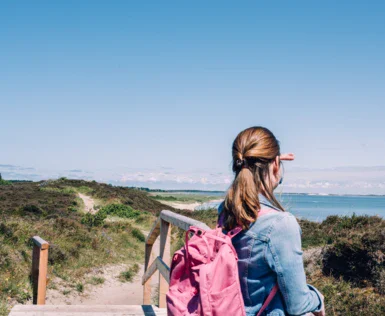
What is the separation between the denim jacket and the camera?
5.74 ft

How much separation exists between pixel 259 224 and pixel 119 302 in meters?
6.89

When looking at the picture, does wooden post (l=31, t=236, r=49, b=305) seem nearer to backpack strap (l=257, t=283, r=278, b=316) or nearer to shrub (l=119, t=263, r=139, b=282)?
backpack strap (l=257, t=283, r=278, b=316)

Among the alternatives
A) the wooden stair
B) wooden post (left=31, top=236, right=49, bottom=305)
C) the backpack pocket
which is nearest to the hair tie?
the backpack pocket

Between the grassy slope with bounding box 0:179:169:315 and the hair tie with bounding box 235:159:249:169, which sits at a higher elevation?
the hair tie with bounding box 235:159:249:169

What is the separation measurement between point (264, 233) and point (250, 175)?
256 mm

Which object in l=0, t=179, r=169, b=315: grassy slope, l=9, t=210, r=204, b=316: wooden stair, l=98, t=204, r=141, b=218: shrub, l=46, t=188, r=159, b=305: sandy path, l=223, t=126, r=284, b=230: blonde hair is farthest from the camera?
l=98, t=204, r=141, b=218: shrub

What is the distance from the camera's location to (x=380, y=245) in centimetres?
788

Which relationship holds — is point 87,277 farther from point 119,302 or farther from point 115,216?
point 115,216

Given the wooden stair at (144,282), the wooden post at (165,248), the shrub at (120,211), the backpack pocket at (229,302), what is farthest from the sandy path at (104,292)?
the shrub at (120,211)

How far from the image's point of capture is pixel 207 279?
1.82 metres

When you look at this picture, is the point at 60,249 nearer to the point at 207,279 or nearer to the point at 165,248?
the point at 165,248

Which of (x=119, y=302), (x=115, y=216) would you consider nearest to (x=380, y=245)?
(x=119, y=302)

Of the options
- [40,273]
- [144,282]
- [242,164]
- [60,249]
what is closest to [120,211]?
[60,249]

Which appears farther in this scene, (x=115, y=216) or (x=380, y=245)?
(x=115, y=216)
